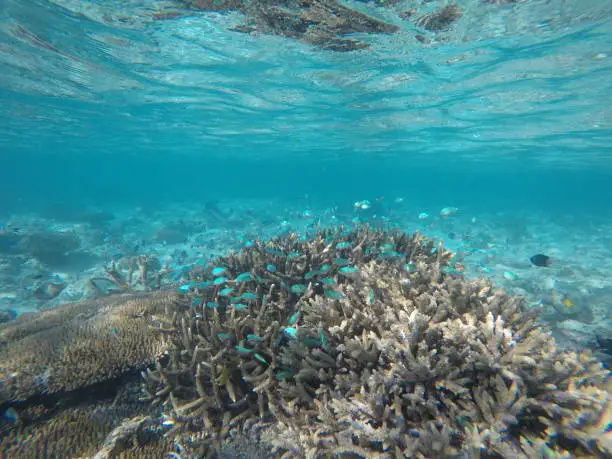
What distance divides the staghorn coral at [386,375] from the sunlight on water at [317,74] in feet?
37.6

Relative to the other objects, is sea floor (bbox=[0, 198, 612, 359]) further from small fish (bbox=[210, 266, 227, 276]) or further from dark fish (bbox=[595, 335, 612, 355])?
Answer: small fish (bbox=[210, 266, 227, 276])

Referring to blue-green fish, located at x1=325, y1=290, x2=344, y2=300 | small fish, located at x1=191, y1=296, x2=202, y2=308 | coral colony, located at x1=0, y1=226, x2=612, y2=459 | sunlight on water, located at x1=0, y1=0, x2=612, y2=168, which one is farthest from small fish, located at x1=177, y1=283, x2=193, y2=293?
sunlight on water, located at x1=0, y1=0, x2=612, y2=168

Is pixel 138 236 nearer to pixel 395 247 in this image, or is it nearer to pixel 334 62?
pixel 334 62

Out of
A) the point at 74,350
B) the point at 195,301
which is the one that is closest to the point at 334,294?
the point at 195,301

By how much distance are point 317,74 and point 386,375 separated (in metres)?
18.3

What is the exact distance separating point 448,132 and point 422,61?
17765mm

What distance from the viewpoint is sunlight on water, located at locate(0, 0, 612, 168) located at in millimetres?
12375

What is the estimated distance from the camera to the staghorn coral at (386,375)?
2588 millimetres

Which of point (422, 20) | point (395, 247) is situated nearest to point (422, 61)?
point (422, 20)

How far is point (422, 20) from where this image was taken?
1188 centimetres

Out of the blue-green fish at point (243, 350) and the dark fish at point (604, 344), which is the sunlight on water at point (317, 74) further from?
the blue-green fish at point (243, 350)

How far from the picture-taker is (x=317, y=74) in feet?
59.1

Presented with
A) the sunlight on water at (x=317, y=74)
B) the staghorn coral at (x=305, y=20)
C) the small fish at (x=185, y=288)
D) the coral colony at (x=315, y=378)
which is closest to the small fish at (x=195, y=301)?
the coral colony at (x=315, y=378)

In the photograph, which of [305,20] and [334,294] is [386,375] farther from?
[305,20]
